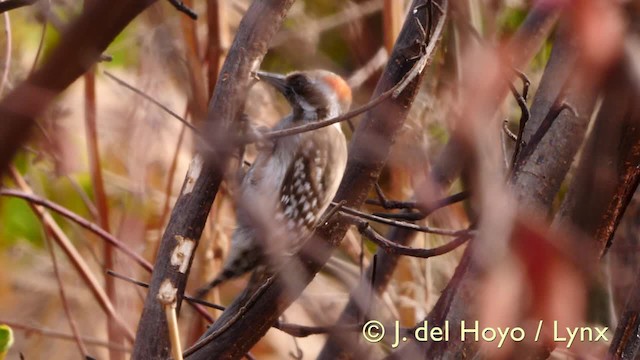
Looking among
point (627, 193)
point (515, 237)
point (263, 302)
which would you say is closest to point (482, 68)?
point (515, 237)

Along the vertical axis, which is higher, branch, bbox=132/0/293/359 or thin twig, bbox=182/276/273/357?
branch, bbox=132/0/293/359

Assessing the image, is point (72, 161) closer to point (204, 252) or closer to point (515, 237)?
point (204, 252)

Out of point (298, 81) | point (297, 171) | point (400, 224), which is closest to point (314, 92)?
point (298, 81)

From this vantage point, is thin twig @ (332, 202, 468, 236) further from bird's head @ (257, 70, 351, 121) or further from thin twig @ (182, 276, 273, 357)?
bird's head @ (257, 70, 351, 121)

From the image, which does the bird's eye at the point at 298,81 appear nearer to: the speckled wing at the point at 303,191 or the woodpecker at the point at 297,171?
the woodpecker at the point at 297,171

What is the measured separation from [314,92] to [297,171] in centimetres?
30

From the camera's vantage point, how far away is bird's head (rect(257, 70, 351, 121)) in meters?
3.23

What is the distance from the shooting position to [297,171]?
318 cm

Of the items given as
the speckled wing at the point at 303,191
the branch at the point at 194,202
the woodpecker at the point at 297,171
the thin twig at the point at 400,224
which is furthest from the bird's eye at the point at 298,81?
the branch at the point at 194,202

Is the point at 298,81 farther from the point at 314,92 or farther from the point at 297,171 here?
the point at 297,171

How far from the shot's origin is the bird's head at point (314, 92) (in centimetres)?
323

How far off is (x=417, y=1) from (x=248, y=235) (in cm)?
93

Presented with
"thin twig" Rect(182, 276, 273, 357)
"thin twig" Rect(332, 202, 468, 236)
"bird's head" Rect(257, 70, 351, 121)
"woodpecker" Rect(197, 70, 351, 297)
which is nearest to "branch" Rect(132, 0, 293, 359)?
"thin twig" Rect(182, 276, 273, 357)

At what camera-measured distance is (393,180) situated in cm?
370
